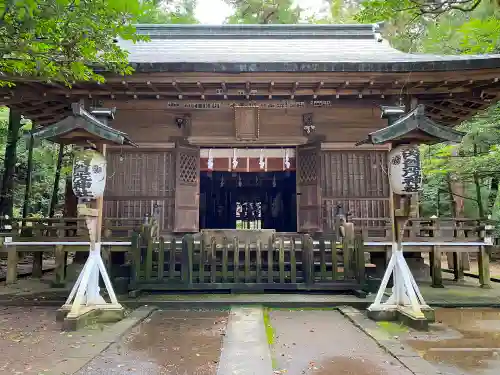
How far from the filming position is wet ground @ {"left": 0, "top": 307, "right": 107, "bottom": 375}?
4008 millimetres

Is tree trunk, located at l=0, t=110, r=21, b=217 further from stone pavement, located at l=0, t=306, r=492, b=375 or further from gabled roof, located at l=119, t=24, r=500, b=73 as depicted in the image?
stone pavement, located at l=0, t=306, r=492, b=375

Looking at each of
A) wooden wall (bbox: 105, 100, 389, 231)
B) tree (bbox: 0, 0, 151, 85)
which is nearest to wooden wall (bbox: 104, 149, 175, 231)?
wooden wall (bbox: 105, 100, 389, 231)

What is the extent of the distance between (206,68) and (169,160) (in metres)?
2.86

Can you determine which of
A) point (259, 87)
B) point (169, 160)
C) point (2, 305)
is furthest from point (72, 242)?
point (259, 87)

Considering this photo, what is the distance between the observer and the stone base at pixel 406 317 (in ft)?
17.5

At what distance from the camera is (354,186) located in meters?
9.82

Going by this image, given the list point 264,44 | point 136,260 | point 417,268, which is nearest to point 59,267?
point 136,260

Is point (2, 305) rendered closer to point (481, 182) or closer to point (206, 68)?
point (206, 68)

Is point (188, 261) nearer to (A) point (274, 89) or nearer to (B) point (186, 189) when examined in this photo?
(B) point (186, 189)

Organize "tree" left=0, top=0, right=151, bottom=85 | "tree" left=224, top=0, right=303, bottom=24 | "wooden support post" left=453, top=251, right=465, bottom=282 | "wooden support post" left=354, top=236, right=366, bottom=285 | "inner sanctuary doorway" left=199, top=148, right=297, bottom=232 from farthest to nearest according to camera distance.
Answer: "tree" left=224, top=0, right=303, bottom=24 → "inner sanctuary doorway" left=199, top=148, right=297, bottom=232 → "wooden support post" left=453, top=251, right=465, bottom=282 → "wooden support post" left=354, top=236, right=366, bottom=285 → "tree" left=0, top=0, right=151, bottom=85

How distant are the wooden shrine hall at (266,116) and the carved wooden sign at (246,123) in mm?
27

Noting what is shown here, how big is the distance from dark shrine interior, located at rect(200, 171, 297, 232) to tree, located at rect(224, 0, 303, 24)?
11.5 m

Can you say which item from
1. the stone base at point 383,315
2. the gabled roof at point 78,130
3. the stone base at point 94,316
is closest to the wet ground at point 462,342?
the stone base at point 383,315

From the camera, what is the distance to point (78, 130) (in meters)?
5.83
